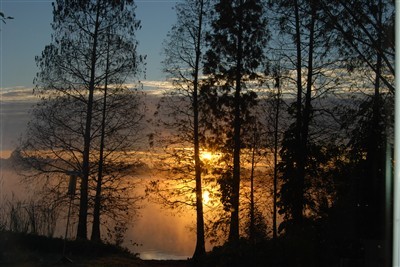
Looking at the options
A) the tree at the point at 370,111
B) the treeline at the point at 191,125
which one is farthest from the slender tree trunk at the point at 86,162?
the tree at the point at 370,111

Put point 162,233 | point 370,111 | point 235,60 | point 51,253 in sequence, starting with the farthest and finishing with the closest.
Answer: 1. point 162,233
2. point 235,60
3. point 51,253
4. point 370,111

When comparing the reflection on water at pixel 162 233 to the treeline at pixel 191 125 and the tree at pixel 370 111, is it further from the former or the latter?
the tree at pixel 370 111

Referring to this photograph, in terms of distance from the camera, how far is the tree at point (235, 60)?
1017 inches

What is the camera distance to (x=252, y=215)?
34.8m

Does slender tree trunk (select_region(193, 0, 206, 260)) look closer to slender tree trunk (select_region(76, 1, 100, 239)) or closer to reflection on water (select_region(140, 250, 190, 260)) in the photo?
reflection on water (select_region(140, 250, 190, 260))

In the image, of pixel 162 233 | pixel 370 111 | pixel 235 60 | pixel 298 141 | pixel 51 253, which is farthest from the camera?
pixel 162 233

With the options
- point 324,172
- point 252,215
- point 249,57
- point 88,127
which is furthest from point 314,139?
point 252,215

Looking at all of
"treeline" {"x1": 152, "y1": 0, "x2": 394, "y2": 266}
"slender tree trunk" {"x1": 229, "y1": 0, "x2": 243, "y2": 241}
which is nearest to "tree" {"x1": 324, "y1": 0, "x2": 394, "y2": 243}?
"treeline" {"x1": 152, "y1": 0, "x2": 394, "y2": 266}

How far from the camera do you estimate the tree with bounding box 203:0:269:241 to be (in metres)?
25.8

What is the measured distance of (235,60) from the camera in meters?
26.4

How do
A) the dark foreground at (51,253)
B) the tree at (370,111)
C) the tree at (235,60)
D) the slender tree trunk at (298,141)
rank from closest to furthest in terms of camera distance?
1. the tree at (370,111)
2. the dark foreground at (51,253)
3. the slender tree trunk at (298,141)
4. the tree at (235,60)

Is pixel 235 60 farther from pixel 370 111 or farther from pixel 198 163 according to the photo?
pixel 370 111

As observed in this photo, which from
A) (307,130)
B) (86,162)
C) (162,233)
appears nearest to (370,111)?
(307,130)

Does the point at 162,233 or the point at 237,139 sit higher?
the point at 237,139
